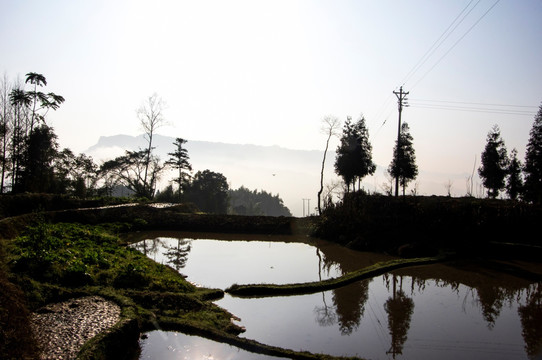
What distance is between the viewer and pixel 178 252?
73.9 ft

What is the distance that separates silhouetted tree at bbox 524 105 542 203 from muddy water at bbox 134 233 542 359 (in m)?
25.0

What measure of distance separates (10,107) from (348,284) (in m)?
30.2

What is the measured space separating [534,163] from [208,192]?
47.0 m

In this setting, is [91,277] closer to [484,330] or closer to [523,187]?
[484,330]

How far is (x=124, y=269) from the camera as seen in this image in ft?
43.7

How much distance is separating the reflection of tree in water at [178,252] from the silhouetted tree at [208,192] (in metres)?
38.5

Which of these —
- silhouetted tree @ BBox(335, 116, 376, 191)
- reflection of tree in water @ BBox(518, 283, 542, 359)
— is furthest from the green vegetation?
silhouetted tree @ BBox(335, 116, 376, 191)

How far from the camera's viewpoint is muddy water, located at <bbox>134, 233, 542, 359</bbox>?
987 centimetres

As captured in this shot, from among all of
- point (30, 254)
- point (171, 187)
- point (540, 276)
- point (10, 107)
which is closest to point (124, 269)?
point (30, 254)

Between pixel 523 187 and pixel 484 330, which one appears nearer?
pixel 484 330

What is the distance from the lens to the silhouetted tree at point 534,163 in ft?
130

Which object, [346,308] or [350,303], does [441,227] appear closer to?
[350,303]

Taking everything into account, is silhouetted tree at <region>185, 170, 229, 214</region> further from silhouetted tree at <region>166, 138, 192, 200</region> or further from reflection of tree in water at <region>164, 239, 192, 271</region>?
reflection of tree in water at <region>164, 239, 192, 271</region>

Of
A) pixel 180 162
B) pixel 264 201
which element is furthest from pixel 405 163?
pixel 264 201
